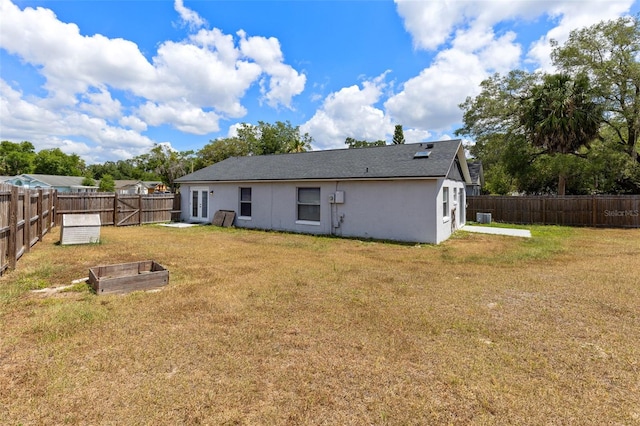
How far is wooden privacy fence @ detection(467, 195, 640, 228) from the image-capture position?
1544 cm

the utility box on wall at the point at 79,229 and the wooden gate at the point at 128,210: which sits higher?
the wooden gate at the point at 128,210

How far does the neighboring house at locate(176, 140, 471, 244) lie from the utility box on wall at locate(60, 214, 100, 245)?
6.27 meters

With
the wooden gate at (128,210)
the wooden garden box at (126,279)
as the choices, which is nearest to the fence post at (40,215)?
the wooden gate at (128,210)

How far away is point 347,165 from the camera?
13.2m

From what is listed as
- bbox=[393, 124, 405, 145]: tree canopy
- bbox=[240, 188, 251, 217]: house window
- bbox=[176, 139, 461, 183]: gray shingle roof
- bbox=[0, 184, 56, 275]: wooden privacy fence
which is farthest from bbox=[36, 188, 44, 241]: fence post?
bbox=[393, 124, 405, 145]: tree canopy

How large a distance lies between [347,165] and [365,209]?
7.48 ft

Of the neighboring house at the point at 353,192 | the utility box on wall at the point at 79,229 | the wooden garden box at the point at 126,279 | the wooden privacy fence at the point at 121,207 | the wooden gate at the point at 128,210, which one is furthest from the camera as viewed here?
the wooden gate at the point at 128,210

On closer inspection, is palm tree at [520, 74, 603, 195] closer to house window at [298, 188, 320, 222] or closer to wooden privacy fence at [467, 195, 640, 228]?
wooden privacy fence at [467, 195, 640, 228]

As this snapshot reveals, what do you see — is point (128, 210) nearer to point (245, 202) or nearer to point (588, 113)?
point (245, 202)

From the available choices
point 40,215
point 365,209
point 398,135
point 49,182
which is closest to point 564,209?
point 365,209

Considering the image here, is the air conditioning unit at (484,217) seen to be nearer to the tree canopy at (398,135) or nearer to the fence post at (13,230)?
the fence post at (13,230)

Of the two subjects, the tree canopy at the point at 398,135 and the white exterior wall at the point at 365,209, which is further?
the tree canopy at the point at 398,135

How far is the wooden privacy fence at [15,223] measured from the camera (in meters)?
5.93

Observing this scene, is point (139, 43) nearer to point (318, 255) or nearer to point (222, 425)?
point (318, 255)
